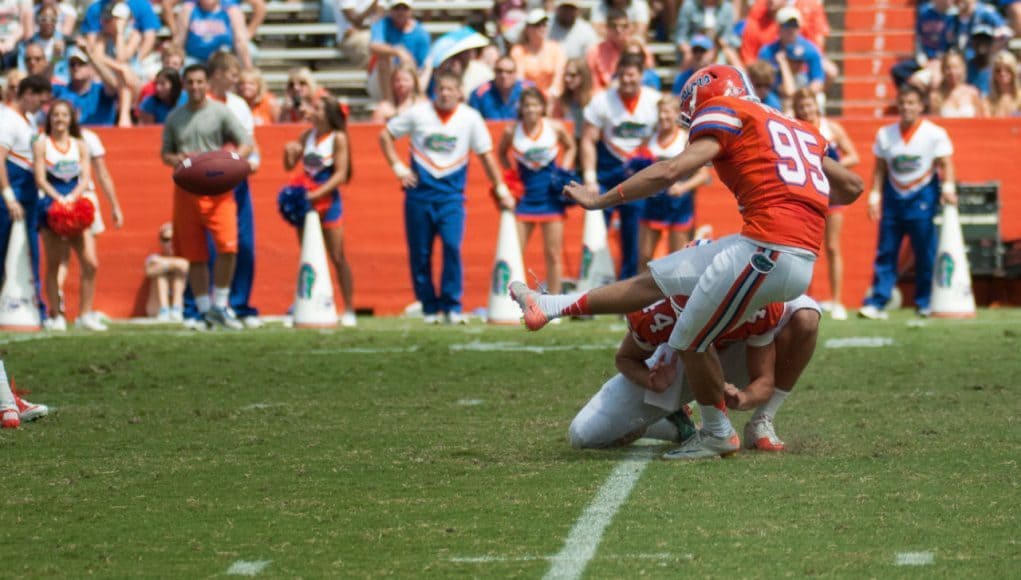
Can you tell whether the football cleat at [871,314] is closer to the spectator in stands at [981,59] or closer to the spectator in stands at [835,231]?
the spectator in stands at [835,231]

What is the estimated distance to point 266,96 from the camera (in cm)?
1591

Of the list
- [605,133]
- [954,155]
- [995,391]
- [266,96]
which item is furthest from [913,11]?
[995,391]

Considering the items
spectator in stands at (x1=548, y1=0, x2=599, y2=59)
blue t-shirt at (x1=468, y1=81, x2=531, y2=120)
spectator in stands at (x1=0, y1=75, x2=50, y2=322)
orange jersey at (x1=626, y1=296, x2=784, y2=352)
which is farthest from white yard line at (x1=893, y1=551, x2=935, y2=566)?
spectator in stands at (x1=548, y1=0, x2=599, y2=59)

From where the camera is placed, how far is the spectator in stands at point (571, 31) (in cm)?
1644

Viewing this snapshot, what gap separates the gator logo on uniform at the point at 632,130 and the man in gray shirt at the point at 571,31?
2516 millimetres

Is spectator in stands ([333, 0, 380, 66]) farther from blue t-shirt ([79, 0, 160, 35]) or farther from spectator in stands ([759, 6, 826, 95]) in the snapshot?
spectator in stands ([759, 6, 826, 95])

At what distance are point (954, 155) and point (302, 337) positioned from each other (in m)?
6.11

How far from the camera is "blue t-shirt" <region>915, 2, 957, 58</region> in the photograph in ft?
56.1

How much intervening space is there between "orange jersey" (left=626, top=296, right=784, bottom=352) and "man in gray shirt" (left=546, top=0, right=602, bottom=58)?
378 inches

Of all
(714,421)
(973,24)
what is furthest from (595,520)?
(973,24)

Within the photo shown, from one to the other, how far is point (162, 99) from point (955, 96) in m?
6.87

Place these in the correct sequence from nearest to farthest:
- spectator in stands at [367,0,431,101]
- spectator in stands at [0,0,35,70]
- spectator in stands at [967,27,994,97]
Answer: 1. spectator in stands at [367,0,431,101]
2. spectator in stands at [967,27,994,97]
3. spectator in stands at [0,0,35,70]

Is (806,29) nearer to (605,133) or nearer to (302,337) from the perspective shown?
(605,133)

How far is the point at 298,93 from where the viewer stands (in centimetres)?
1521
